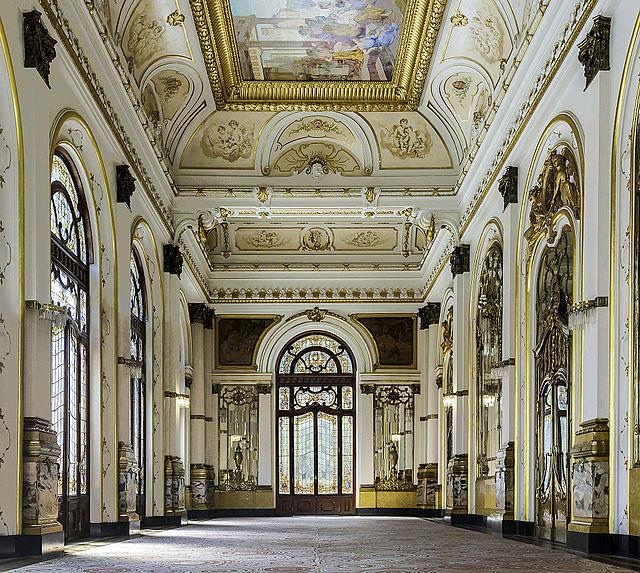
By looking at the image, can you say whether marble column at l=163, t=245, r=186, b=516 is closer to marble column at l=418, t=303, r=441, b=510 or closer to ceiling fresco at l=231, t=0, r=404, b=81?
ceiling fresco at l=231, t=0, r=404, b=81

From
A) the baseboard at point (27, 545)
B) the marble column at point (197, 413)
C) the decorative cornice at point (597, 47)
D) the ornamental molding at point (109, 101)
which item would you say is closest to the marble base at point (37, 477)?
the baseboard at point (27, 545)

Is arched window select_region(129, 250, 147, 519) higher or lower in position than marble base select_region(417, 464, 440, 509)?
higher

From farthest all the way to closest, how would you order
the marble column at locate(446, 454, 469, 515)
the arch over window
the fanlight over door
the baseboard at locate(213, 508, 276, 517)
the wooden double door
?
the arch over window → the wooden double door → the baseboard at locate(213, 508, 276, 517) → the marble column at locate(446, 454, 469, 515) → the fanlight over door

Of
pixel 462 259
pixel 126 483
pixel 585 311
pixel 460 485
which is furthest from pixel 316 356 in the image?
pixel 585 311

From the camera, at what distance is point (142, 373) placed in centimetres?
2112

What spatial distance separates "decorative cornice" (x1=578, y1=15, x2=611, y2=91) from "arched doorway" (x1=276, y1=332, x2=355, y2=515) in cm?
2111

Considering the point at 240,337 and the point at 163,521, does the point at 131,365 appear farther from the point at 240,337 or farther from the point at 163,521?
the point at 240,337

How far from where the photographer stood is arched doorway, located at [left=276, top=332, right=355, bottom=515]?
107 feet

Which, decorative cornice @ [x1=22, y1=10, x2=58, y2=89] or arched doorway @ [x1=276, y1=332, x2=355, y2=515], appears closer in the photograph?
decorative cornice @ [x1=22, y1=10, x2=58, y2=89]

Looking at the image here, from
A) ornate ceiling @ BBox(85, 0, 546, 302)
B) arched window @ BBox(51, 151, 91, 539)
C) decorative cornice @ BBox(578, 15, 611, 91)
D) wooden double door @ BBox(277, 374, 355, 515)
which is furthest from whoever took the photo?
wooden double door @ BBox(277, 374, 355, 515)

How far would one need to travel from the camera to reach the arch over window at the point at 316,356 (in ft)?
108

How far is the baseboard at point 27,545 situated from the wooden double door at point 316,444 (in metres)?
20.7

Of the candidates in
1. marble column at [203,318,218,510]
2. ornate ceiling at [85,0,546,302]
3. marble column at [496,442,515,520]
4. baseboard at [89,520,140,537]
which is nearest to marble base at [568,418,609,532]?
marble column at [496,442,515,520]

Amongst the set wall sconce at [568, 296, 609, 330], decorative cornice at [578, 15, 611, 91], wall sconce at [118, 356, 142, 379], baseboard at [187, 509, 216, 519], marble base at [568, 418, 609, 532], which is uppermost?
decorative cornice at [578, 15, 611, 91]
